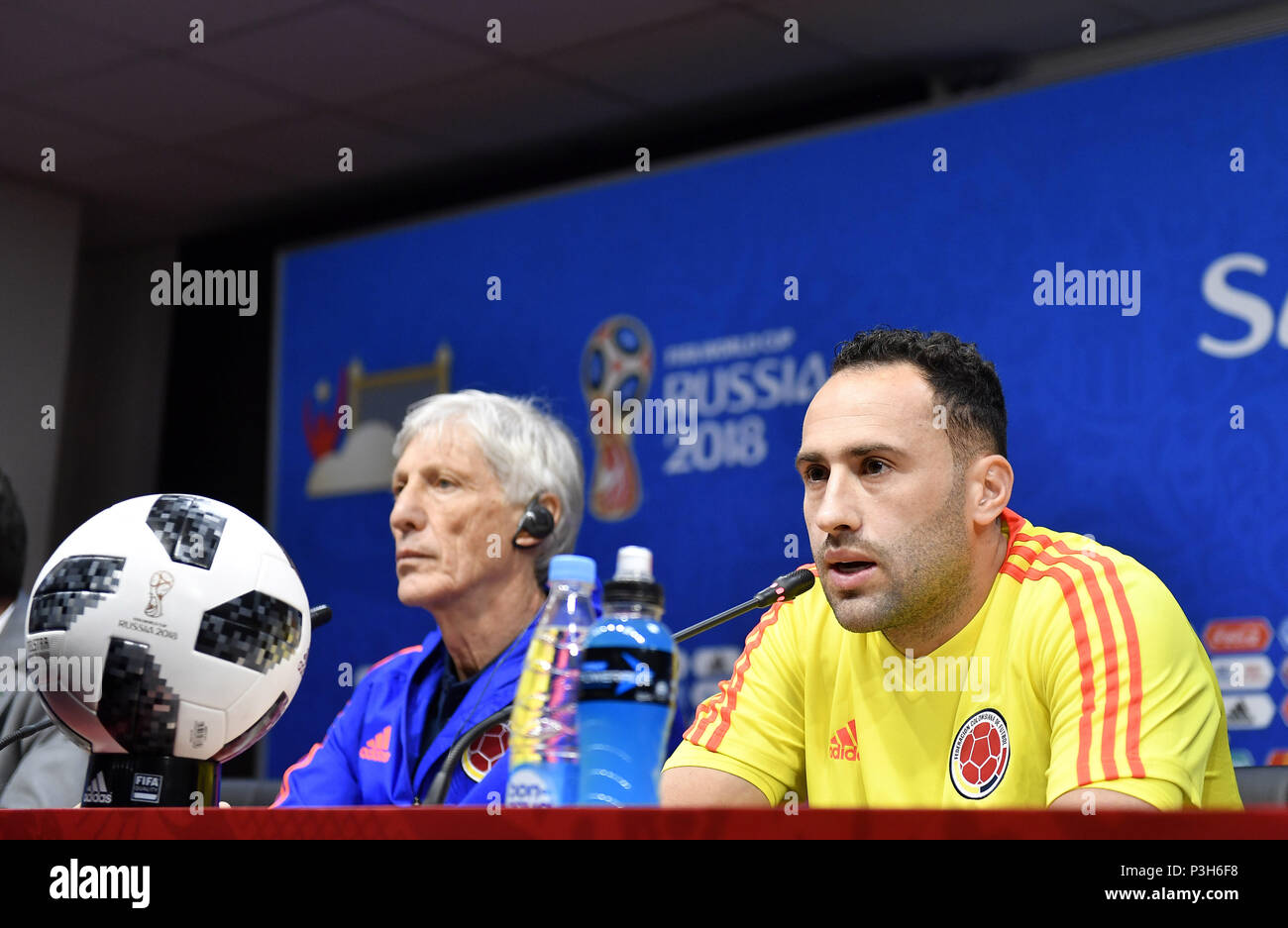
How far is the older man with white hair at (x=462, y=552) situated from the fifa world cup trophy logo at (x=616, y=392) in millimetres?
1707

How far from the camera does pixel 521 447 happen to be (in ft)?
7.06

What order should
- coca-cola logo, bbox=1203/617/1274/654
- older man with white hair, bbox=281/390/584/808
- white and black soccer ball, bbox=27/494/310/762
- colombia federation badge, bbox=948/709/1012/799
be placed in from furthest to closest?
coca-cola logo, bbox=1203/617/1274/654, older man with white hair, bbox=281/390/584/808, colombia federation badge, bbox=948/709/1012/799, white and black soccer ball, bbox=27/494/310/762

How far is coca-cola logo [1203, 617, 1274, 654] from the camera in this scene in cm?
290

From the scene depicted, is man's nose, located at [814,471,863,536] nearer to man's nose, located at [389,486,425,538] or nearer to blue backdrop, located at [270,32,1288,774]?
man's nose, located at [389,486,425,538]

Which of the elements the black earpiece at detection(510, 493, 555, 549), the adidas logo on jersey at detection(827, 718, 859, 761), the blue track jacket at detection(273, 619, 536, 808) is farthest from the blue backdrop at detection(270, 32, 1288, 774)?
the adidas logo on jersey at detection(827, 718, 859, 761)

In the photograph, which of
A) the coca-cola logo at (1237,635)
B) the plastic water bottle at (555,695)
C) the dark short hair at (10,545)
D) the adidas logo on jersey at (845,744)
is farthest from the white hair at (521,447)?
the coca-cola logo at (1237,635)

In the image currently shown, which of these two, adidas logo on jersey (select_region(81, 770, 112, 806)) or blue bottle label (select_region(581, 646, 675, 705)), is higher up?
blue bottle label (select_region(581, 646, 675, 705))

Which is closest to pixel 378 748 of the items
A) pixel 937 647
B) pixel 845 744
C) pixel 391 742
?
pixel 391 742

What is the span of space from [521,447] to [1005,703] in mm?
968

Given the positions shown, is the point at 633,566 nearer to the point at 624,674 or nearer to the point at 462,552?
the point at 624,674

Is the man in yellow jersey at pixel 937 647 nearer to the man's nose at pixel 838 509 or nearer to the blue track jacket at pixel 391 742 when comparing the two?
the man's nose at pixel 838 509

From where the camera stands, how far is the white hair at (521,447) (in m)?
2.14

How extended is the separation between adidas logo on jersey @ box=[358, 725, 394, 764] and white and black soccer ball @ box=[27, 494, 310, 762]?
0.73 meters

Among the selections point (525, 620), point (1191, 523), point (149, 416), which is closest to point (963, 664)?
point (525, 620)
